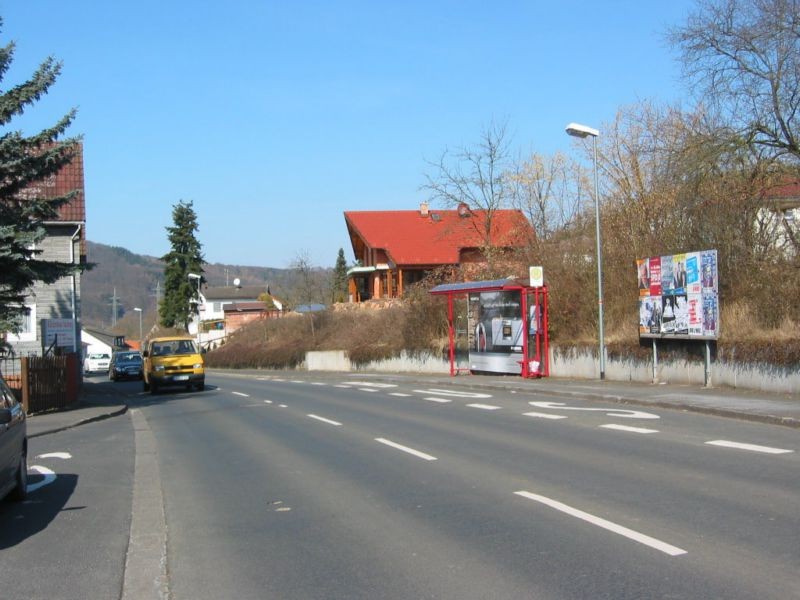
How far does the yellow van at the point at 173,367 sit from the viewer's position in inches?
1179

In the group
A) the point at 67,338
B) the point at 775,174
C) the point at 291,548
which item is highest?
the point at 775,174

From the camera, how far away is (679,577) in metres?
5.64

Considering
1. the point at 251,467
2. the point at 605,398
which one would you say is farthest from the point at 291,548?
the point at 605,398

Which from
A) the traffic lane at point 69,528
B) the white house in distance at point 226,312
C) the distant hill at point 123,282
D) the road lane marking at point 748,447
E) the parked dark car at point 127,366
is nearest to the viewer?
the traffic lane at point 69,528

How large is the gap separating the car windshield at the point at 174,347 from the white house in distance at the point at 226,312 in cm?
3550

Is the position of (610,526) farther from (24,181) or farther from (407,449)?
(24,181)

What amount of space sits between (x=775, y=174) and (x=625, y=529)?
1743cm

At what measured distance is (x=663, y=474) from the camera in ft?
30.8

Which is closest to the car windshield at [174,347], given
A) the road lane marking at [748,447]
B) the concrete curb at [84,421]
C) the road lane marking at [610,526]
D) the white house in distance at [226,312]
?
the concrete curb at [84,421]

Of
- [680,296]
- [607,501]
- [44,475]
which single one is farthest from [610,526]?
[680,296]

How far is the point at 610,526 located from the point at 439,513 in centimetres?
161

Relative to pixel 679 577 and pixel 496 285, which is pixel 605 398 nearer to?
pixel 496 285

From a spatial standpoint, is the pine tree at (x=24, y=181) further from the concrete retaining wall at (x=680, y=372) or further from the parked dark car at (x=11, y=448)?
the concrete retaining wall at (x=680, y=372)

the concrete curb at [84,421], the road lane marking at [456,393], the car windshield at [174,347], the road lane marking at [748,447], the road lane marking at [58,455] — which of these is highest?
the car windshield at [174,347]
